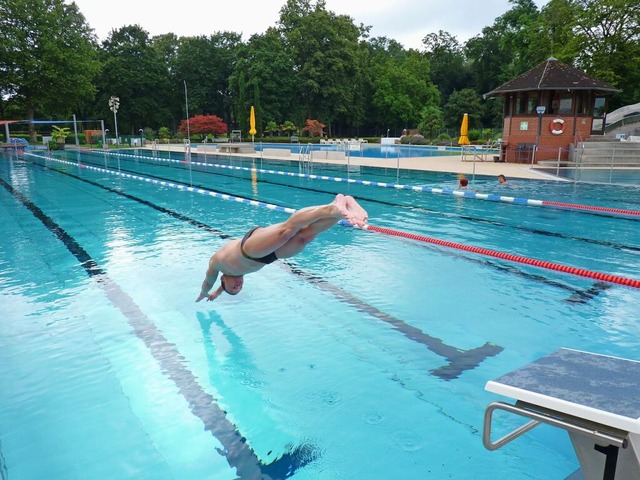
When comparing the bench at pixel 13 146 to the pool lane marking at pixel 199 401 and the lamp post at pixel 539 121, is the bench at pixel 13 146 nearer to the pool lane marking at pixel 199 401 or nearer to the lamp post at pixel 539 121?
the lamp post at pixel 539 121

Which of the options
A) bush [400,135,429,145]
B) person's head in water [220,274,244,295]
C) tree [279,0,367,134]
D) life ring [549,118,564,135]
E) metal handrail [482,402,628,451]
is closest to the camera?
metal handrail [482,402,628,451]

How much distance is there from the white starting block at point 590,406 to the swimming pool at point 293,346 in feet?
3.94

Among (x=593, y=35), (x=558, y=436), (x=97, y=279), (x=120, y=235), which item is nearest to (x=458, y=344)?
(x=558, y=436)

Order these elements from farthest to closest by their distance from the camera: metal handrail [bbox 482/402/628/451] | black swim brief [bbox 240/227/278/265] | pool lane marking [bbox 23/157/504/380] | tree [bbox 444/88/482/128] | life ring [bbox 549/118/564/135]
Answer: tree [bbox 444/88/482/128] → life ring [bbox 549/118/564/135] → pool lane marking [bbox 23/157/504/380] → black swim brief [bbox 240/227/278/265] → metal handrail [bbox 482/402/628/451]

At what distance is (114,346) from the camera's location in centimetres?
439

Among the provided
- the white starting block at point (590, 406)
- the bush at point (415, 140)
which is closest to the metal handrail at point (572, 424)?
the white starting block at point (590, 406)

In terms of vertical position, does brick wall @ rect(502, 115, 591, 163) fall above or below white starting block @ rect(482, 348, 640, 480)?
above

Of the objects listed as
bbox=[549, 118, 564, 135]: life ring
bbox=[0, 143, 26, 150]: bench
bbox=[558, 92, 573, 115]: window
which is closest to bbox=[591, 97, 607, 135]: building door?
bbox=[558, 92, 573, 115]: window

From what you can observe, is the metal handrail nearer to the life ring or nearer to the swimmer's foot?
the swimmer's foot

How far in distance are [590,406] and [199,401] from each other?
2711 millimetres

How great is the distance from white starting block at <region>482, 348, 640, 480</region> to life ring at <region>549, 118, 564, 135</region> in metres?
22.2

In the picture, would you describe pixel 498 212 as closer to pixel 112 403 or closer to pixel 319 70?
pixel 112 403

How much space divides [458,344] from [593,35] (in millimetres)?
31813

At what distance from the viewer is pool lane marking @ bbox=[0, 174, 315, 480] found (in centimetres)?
287
